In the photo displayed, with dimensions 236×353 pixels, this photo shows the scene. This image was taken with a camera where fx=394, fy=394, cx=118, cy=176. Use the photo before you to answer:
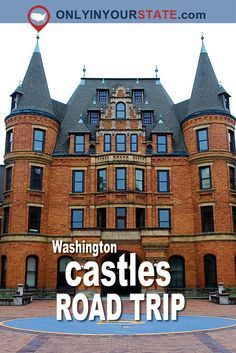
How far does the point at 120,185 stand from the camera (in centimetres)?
3469

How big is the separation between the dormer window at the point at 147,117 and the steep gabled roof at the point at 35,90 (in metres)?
8.93

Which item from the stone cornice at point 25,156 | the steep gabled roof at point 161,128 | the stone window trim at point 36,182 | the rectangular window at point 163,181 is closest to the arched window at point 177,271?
the rectangular window at point 163,181

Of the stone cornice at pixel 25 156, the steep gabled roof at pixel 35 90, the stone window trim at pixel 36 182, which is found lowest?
the stone window trim at pixel 36 182

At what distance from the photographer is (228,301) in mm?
25328

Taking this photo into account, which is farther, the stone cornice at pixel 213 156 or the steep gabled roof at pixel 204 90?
the steep gabled roof at pixel 204 90

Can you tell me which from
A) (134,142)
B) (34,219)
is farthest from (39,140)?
(134,142)

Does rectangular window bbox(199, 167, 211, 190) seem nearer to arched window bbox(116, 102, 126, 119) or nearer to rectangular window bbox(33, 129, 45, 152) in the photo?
arched window bbox(116, 102, 126, 119)

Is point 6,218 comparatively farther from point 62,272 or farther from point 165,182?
point 165,182

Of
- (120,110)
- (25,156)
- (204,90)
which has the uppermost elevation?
(204,90)

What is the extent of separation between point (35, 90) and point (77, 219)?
12.6 metres

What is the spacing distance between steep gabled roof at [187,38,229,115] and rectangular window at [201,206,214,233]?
8.83m

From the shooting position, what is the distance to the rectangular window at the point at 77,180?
35438mm

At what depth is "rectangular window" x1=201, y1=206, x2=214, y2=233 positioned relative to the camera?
3328 centimetres

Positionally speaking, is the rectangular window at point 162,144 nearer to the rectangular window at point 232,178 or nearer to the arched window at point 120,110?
the arched window at point 120,110
